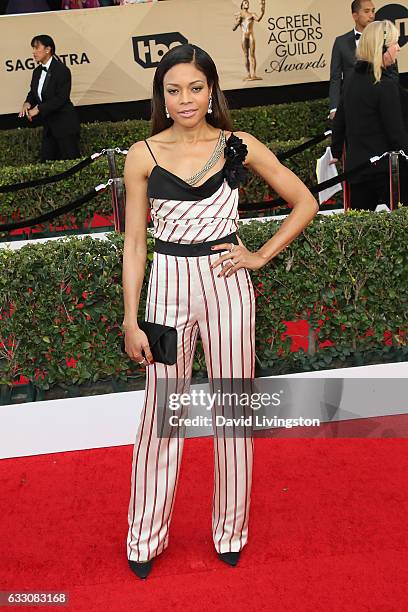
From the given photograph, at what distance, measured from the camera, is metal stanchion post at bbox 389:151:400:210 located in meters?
5.60

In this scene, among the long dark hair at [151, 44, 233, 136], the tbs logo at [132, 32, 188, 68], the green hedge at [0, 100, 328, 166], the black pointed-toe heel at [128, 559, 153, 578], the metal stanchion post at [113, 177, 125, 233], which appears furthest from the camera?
the tbs logo at [132, 32, 188, 68]

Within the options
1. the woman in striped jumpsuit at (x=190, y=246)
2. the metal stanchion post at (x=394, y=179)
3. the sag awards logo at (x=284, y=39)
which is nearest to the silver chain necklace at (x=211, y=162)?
the woman in striped jumpsuit at (x=190, y=246)

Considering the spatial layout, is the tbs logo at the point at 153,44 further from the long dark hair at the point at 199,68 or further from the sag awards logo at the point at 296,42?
the long dark hair at the point at 199,68

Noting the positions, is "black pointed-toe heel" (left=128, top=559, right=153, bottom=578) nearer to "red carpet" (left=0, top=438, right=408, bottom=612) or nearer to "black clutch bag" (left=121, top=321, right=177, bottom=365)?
"red carpet" (left=0, top=438, right=408, bottom=612)

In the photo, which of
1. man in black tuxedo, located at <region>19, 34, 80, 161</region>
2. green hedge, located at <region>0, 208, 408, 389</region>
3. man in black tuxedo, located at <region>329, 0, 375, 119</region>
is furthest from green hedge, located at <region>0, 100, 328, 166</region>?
green hedge, located at <region>0, 208, 408, 389</region>

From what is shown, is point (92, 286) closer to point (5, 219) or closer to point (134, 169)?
point (134, 169)

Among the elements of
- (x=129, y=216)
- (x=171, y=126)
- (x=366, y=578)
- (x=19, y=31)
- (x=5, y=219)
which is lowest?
(x=366, y=578)

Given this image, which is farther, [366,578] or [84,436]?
[84,436]

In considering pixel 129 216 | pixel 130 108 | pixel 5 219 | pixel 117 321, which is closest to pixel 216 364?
pixel 129 216

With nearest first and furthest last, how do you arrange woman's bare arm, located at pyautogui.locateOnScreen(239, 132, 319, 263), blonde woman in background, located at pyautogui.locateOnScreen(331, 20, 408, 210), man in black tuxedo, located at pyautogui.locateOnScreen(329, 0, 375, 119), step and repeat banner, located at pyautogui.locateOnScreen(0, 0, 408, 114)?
1. woman's bare arm, located at pyautogui.locateOnScreen(239, 132, 319, 263)
2. blonde woman in background, located at pyautogui.locateOnScreen(331, 20, 408, 210)
3. man in black tuxedo, located at pyautogui.locateOnScreen(329, 0, 375, 119)
4. step and repeat banner, located at pyautogui.locateOnScreen(0, 0, 408, 114)

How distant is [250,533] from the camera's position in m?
3.51

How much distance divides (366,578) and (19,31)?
28.6 feet

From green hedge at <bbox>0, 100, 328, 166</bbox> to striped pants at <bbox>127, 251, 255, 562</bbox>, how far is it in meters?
7.35

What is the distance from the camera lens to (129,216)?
3.02 m
